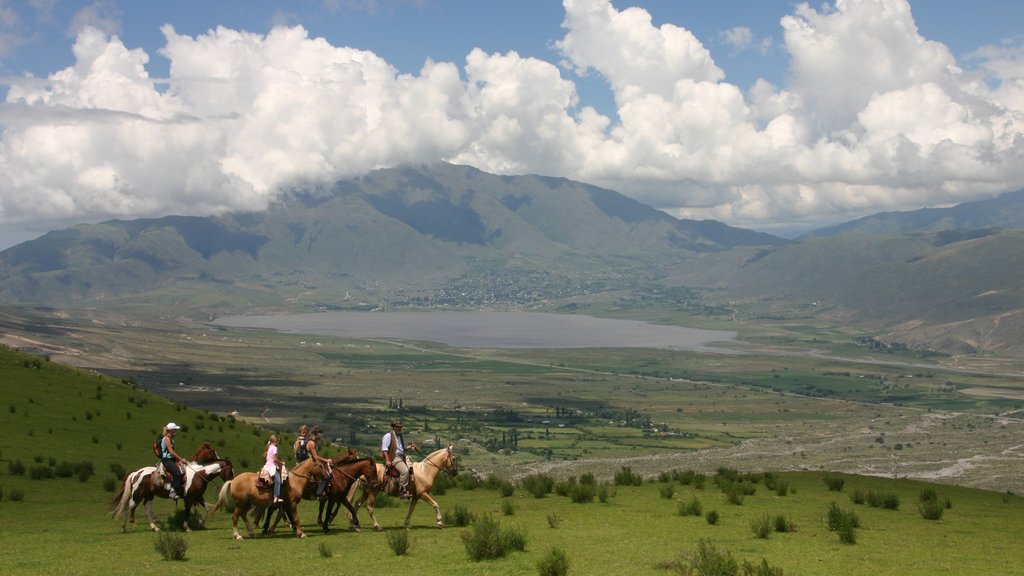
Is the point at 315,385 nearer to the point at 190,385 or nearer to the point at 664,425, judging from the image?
the point at 190,385

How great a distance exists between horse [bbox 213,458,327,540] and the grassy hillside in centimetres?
63

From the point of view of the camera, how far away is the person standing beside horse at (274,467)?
66.9 ft

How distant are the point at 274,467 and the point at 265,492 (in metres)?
0.72

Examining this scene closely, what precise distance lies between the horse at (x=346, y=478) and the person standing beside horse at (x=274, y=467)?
142cm

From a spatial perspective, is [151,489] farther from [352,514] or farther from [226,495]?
[352,514]

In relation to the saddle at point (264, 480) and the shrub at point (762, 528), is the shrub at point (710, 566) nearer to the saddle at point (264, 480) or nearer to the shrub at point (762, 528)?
the shrub at point (762, 528)

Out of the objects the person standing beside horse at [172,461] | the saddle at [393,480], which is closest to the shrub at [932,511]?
the saddle at [393,480]

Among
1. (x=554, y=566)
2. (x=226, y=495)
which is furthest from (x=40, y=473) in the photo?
(x=554, y=566)

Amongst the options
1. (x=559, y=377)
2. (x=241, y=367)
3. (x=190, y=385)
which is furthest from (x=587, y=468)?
(x=241, y=367)

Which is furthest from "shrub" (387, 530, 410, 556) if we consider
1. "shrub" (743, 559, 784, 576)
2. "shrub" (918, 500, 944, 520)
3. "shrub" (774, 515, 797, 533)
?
"shrub" (918, 500, 944, 520)

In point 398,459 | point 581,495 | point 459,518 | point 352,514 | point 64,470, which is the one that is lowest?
point 64,470

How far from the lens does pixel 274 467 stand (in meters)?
20.5

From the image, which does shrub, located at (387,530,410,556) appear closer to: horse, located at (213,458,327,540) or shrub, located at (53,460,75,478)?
horse, located at (213,458,327,540)

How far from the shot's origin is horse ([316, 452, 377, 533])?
2158 cm
